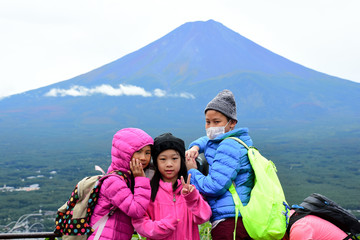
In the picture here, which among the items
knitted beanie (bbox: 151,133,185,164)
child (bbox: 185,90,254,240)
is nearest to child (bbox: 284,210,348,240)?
child (bbox: 185,90,254,240)

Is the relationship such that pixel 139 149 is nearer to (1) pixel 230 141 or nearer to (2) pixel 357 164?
(1) pixel 230 141

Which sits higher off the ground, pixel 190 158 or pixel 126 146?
pixel 126 146

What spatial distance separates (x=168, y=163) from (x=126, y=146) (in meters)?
0.32

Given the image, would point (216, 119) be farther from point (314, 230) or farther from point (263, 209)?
point (314, 230)

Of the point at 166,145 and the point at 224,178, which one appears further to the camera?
the point at 166,145

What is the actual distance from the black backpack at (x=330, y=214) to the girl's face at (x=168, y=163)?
2.90 feet

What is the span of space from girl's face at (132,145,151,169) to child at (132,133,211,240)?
5 cm

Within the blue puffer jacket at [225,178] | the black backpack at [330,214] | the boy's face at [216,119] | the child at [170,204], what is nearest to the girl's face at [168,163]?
the child at [170,204]

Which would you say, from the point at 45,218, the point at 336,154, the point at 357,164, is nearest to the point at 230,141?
the point at 45,218

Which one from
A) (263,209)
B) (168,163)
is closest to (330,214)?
(263,209)

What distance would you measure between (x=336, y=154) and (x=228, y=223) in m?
146

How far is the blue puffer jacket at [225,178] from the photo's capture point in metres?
2.47

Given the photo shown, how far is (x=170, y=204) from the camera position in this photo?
2.59 meters

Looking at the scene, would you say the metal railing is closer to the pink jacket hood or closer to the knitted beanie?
the pink jacket hood
